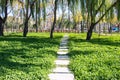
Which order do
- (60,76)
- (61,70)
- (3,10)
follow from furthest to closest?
1. (3,10)
2. (61,70)
3. (60,76)

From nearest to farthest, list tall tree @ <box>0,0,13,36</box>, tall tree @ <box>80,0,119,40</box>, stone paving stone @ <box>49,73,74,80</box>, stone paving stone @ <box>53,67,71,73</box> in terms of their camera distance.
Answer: stone paving stone @ <box>49,73,74,80</box>
stone paving stone @ <box>53,67,71,73</box>
tall tree @ <box>80,0,119,40</box>
tall tree @ <box>0,0,13,36</box>

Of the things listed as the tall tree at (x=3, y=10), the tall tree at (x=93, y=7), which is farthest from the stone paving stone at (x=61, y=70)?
the tall tree at (x=3, y=10)

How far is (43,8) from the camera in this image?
107 feet

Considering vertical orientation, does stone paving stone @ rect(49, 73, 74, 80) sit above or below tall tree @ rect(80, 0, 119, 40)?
below

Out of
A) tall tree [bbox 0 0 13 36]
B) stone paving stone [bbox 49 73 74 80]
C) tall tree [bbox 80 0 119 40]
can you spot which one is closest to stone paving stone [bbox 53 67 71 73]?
stone paving stone [bbox 49 73 74 80]

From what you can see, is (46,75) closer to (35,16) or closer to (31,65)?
(31,65)

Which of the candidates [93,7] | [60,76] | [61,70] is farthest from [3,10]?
[60,76]

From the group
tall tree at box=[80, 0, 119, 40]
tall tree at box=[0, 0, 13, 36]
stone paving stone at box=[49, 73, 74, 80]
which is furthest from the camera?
tall tree at box=[0, 0, 13, 36]

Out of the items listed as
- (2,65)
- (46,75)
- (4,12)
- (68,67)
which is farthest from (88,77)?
(4,12)

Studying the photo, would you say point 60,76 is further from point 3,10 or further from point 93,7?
point 3,10

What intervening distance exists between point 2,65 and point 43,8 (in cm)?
2212

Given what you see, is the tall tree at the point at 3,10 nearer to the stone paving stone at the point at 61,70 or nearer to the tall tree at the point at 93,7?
the tall tree at the point at 93,7

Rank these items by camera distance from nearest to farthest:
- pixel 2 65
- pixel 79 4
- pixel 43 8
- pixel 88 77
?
1. pixel 88 77
2. pixel 2 65
3. pixel 79 4
4. pixel 43 8

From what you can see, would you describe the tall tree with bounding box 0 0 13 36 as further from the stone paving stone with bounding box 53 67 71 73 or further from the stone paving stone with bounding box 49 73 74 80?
the stone paving stone with bounding box 49 73 74 80
